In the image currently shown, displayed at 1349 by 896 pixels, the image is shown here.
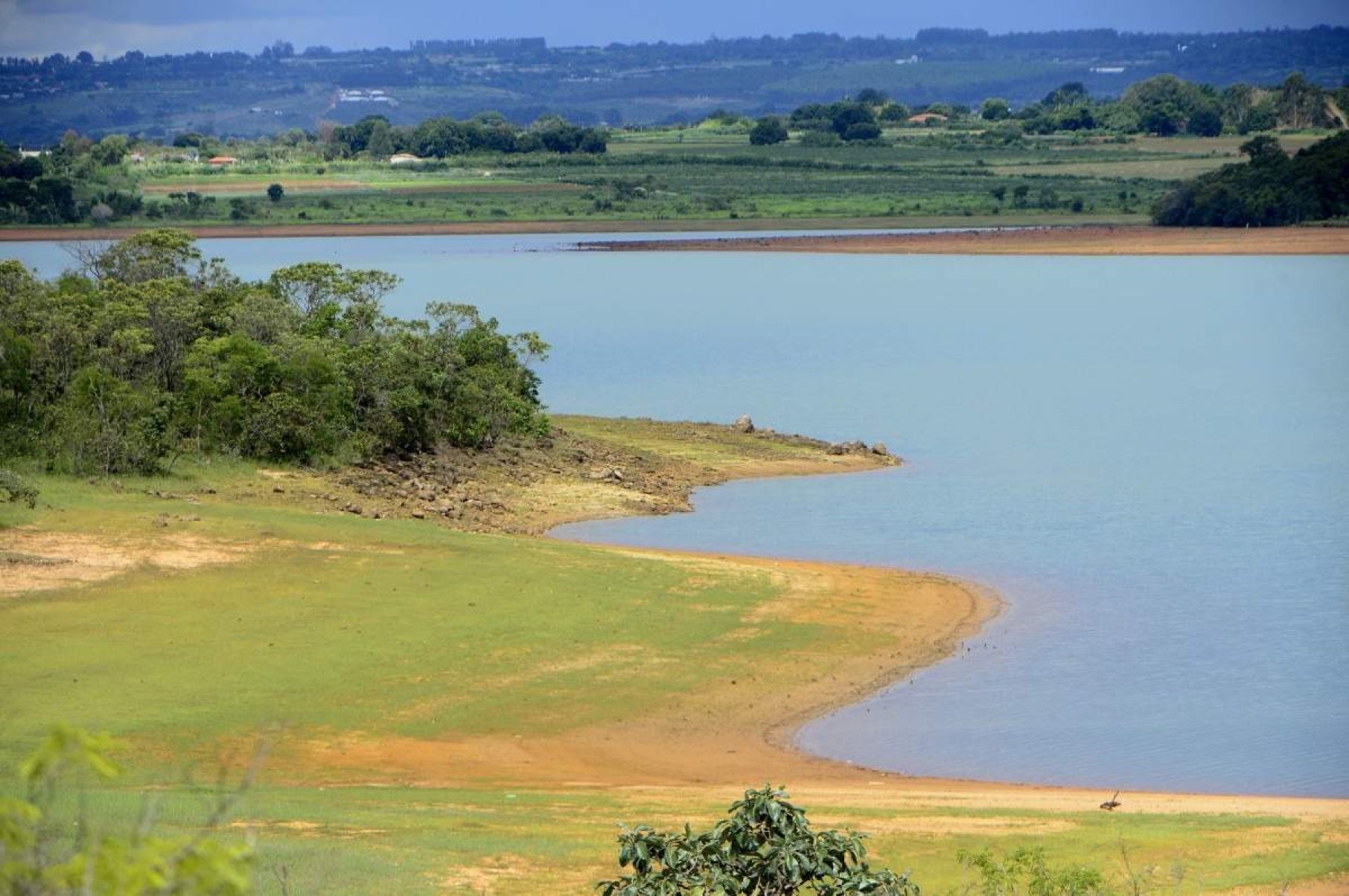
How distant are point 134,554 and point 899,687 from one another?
1048 centimetres

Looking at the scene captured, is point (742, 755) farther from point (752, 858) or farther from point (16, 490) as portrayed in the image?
point (16, 490)

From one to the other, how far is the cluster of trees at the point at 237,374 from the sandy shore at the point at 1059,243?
60484 millimetres

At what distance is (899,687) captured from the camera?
2477cm

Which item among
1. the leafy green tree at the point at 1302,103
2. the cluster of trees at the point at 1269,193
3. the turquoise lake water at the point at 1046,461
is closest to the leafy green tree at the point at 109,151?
the turquoise lake water at the point at 1046,461

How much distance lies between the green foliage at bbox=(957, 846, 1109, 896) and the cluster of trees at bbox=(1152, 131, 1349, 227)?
92.1 metres

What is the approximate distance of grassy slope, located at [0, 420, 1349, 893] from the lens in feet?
53.1

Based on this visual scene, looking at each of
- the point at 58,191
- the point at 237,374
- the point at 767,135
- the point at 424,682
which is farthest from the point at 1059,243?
the point at 424,682

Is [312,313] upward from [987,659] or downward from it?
upward

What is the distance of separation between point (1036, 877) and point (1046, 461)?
99.1 ft

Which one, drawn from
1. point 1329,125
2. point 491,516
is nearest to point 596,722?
Answer: point 491,516

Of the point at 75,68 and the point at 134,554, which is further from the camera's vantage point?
the point at 75,68

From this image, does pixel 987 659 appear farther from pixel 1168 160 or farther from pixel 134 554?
pixel 1168 160

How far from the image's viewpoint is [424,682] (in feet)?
77.5

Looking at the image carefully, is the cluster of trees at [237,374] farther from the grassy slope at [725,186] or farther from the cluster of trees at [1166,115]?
the cluster of trees at [1166,115]
